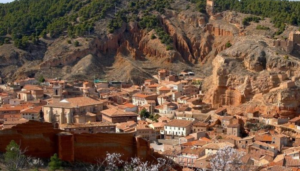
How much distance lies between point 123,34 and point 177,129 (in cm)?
3400

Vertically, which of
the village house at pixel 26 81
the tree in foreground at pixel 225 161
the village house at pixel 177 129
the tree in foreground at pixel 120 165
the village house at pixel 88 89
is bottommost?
the village house at pixel 177 129

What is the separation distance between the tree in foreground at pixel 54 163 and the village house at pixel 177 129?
17594 mm

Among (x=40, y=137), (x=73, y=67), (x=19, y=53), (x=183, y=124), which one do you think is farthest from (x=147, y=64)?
(x=40, y=137)

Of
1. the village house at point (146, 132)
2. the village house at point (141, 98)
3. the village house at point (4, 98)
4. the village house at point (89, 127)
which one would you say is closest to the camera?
the village house at point (89, 127)

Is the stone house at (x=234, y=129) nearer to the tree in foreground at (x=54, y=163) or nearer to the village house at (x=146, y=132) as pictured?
the village house at (x=146, y=132)

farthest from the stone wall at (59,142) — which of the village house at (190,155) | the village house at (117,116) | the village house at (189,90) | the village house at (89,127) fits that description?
the village house at (189,90)

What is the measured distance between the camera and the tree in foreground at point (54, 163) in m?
19.3

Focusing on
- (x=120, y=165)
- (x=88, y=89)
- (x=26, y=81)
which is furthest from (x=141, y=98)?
(x=120, y=165)

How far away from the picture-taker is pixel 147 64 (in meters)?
64.5

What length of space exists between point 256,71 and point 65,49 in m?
28.0

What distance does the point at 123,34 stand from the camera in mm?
69125

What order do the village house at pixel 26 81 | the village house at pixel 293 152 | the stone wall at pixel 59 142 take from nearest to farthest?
the stone wall at pixel 59 142 → the village house at pixel 293 152 → the village house at pixel 26 81

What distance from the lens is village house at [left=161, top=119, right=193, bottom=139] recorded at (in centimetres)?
3672

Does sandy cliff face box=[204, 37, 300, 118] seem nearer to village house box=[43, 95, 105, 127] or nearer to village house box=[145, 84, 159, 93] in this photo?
village house box=[145, 84, 159, 93]
